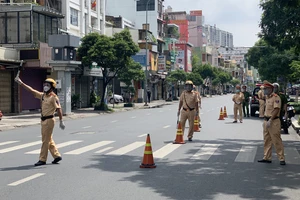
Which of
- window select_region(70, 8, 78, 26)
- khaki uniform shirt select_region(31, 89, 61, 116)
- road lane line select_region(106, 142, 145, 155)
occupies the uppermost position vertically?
window select_region(70, 8, 78, 26)

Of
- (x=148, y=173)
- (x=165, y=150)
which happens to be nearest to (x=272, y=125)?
(x=148, y=173)

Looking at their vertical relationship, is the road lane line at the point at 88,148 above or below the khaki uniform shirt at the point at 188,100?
below

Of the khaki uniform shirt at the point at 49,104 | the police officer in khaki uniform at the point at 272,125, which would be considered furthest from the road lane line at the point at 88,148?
the police officer in khaki uniform at the point at 272,125

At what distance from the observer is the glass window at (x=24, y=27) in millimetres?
31172

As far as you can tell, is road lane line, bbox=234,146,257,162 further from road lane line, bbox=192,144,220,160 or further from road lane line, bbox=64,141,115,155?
road lane line, bbox=64,141,115,155

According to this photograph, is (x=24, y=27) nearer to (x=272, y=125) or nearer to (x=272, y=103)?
(x=272, y=103)

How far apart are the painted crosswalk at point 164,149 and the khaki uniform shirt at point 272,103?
123cm

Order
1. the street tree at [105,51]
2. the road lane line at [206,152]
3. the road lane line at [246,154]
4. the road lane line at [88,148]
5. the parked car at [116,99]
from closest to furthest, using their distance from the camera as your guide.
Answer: the road lane line at [246,154] < the road lane line at [206,152] < the road lane line at [88,148] < the street tree at [105,51] < the parked car at [116,99]

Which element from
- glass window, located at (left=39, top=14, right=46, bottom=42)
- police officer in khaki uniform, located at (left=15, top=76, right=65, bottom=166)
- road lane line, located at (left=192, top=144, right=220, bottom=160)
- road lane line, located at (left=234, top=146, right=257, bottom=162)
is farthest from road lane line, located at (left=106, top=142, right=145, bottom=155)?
glass window, located at (left=39, top=14, right=46, bottom=42)

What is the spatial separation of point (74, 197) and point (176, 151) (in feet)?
18.5

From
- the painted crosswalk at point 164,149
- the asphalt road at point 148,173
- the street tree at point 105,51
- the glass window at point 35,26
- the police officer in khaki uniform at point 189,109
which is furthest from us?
the street tree at point 105,51

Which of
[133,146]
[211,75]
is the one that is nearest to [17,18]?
[133,146]

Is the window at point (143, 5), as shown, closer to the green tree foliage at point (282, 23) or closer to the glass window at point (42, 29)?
the glass window at point (42, 29)

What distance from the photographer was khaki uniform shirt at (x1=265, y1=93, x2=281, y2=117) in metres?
10.1
